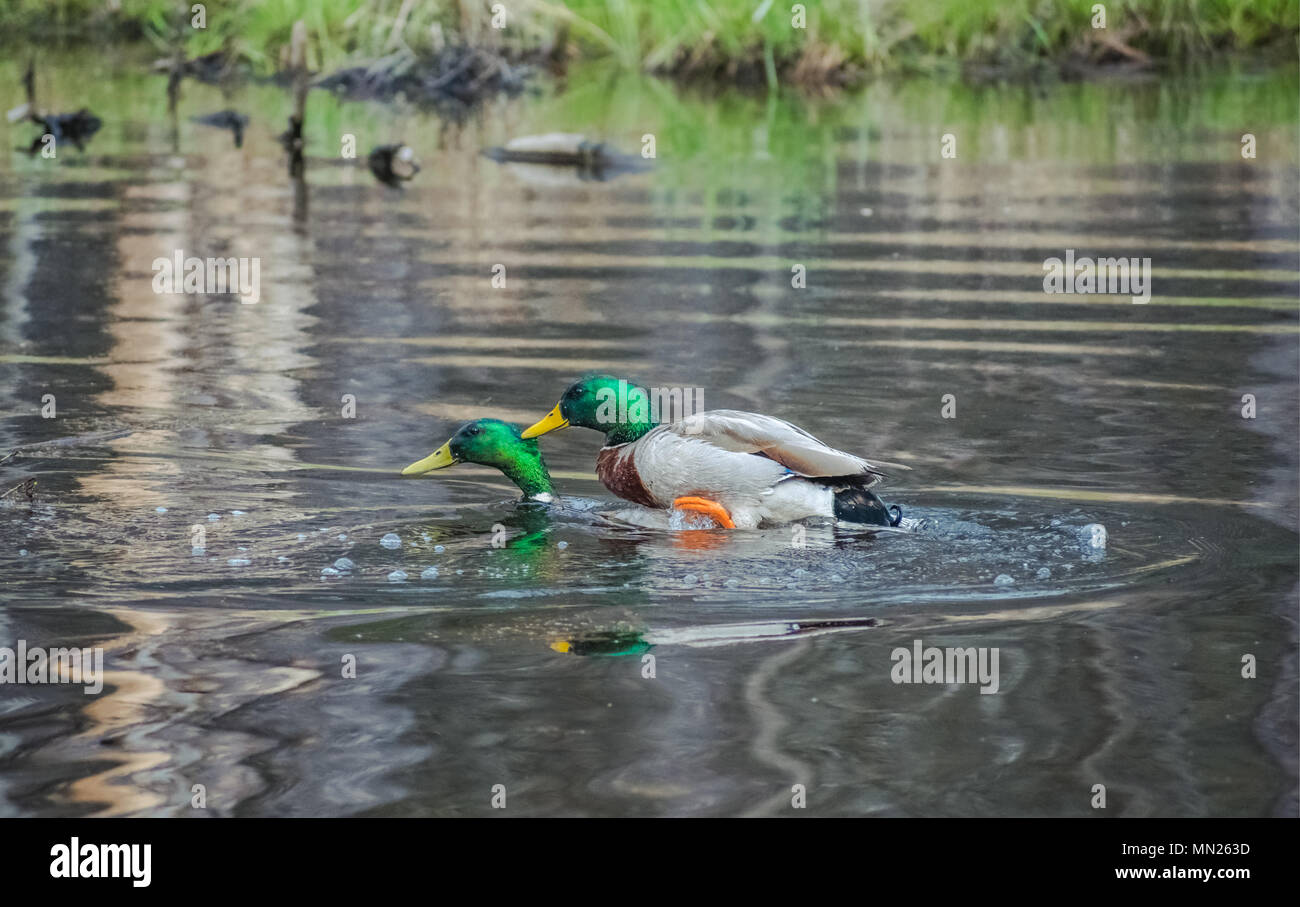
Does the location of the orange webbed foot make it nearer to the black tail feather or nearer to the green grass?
the black tail feather

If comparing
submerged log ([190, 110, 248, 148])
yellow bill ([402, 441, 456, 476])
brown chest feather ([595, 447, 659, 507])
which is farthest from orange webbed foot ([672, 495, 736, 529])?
submerged log ([190, 110, 248, 148])

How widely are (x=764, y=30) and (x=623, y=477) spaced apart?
2813cm

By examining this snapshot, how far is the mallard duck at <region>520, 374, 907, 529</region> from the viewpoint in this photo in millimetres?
7789

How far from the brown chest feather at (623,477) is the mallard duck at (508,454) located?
245 millimetres

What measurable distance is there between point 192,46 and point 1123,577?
31525 mm

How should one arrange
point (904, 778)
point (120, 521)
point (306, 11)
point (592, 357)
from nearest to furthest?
point (904, 778)
point (120, 521)
point (592, 357)
point (306, 11)

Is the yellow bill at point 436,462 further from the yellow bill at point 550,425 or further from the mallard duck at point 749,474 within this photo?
the mallard duck at point 749,474

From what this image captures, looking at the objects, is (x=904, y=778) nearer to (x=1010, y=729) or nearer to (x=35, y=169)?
(x=1010, y=729)

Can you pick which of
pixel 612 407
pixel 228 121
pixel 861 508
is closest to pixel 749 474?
pixel 861 508

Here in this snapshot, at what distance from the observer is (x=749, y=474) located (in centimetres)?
786

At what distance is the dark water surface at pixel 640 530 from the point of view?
559cm

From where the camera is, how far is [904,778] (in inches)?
214

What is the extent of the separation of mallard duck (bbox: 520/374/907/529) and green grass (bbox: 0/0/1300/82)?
25.5 meters

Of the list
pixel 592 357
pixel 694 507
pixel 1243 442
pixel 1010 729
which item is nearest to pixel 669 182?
pixel 592 357
